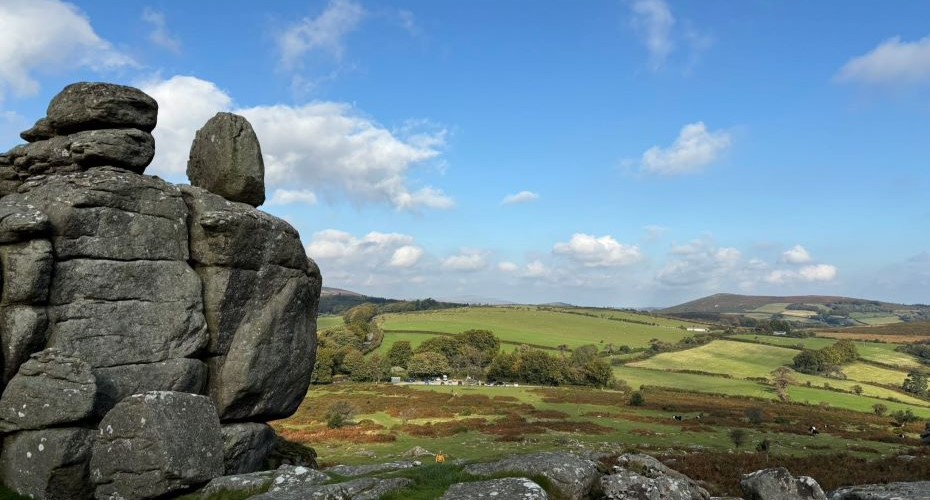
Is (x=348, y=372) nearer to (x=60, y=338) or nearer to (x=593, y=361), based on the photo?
(x=593, y=361)

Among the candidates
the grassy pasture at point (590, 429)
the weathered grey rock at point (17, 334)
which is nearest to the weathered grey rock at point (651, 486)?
the grassy pasture at point (590, 429)

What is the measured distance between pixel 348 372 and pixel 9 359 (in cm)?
12172

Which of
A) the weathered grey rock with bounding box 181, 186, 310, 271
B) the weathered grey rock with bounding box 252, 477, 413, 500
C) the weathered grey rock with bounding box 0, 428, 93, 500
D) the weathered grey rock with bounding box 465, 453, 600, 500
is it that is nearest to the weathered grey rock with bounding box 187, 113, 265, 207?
the weathered grey rock with bounding box 181, 186, 310, 271

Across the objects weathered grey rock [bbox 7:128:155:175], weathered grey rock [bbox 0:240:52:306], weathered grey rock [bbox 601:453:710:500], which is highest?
weathered grey rock [bbox 7:128:155:175]

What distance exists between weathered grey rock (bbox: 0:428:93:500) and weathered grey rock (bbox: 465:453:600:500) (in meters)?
10.7

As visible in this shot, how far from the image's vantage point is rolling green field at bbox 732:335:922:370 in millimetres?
152525

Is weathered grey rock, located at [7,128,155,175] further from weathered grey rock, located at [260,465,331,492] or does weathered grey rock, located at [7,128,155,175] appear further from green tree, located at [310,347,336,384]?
green tree, located at [310,347,336,384]

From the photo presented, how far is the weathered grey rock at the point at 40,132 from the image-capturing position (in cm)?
1978

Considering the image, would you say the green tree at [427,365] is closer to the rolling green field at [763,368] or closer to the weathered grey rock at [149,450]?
the rolling green field at [763,368]

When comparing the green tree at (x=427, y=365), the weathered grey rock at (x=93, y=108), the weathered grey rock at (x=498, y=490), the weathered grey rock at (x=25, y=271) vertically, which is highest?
the weathered grey rock at (x=93, y=108)

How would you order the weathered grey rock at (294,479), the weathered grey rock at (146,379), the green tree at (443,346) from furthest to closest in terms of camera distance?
1. the green tree at (443,346)
2. the weathered grey rock at (146,379)
3. the weathered grey rock at (294,479)

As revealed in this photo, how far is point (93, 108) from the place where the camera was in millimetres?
19094

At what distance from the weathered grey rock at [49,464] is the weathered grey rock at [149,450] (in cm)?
45

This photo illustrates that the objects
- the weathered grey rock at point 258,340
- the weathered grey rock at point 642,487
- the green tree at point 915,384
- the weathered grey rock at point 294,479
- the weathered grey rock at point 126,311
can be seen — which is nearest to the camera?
the weathered grey rock at point 294,479
